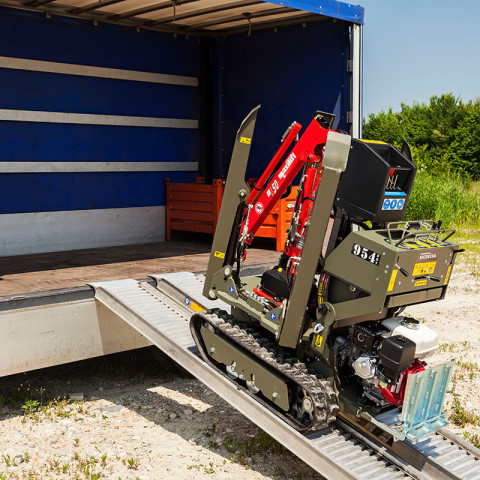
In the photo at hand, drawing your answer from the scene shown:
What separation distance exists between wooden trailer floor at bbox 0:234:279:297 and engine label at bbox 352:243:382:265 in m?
2.86

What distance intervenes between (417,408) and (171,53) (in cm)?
672

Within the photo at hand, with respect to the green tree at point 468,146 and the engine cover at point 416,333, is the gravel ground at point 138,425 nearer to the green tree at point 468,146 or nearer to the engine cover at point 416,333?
the engine cover at point 416,333

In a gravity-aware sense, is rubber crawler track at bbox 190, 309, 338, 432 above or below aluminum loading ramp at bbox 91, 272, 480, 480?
above

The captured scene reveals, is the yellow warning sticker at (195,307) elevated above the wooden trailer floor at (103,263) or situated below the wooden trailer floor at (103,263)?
above

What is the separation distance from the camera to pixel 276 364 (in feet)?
14.5

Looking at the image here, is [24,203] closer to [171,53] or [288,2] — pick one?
[171,53]

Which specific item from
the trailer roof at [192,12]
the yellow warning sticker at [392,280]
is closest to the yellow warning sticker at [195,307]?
the yellow warning sticker at [392,280]

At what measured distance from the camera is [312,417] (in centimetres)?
419

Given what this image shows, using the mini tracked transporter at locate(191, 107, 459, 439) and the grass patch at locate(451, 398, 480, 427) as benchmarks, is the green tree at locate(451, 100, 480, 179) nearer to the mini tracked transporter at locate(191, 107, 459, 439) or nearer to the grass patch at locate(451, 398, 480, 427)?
the grass patch at locate(451, 398, 480, 427)

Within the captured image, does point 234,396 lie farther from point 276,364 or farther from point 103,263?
point 103,263

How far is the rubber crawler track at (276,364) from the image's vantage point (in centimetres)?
419

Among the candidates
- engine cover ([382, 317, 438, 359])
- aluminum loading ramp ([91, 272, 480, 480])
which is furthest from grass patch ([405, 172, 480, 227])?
engine cover ([382, 317, 438, 359])

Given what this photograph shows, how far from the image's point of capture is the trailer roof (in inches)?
304

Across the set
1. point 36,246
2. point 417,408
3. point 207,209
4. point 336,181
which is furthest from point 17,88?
point 417,408
